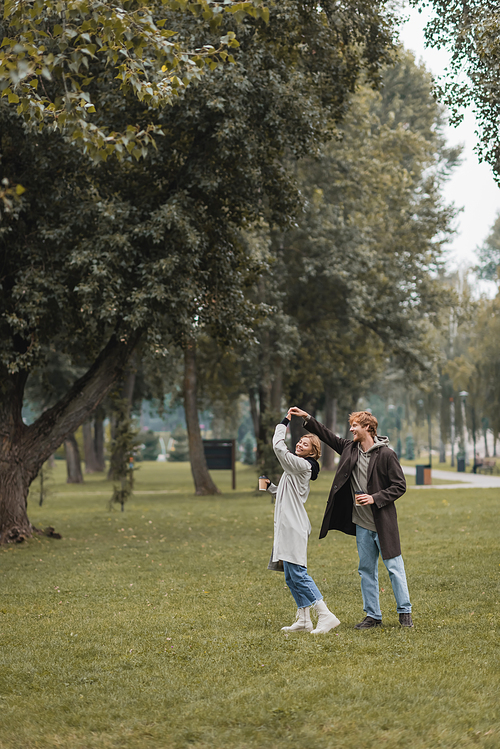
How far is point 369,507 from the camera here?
6969 mm

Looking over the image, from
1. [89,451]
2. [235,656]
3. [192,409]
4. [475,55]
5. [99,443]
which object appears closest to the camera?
[235,656]

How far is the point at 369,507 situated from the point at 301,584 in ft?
2.83

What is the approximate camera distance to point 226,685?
5.47 m

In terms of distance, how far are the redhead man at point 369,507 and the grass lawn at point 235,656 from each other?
1.09ft

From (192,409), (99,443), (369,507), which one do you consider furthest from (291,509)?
(99,443)

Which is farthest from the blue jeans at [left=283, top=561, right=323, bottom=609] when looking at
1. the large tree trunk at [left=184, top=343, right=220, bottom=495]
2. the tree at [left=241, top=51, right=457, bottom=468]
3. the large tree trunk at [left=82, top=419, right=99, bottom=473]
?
the large tree trunk at [left=82, top=419, right=99, bottom=473]

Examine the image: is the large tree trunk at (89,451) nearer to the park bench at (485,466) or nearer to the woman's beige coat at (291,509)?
the park bench at (485,466)

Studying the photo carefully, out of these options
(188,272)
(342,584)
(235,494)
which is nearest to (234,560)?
(342,584)

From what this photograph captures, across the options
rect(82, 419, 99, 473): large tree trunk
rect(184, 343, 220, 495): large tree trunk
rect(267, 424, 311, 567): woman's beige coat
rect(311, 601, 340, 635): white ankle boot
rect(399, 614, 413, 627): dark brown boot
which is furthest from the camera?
rect(82, 419, 99, 473): large tree trunk

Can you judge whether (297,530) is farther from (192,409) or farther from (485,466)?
(485,466)

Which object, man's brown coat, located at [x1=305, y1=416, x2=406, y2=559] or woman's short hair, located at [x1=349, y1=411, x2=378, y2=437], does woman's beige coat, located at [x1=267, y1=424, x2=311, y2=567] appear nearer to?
man's brown coat, located at [x1=305, y1=416, x2=406, y2=559]

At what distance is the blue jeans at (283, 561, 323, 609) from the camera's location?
6.77m

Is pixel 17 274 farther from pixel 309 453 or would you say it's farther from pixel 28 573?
pixel 309 453

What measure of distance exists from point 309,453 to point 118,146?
9.93ft
